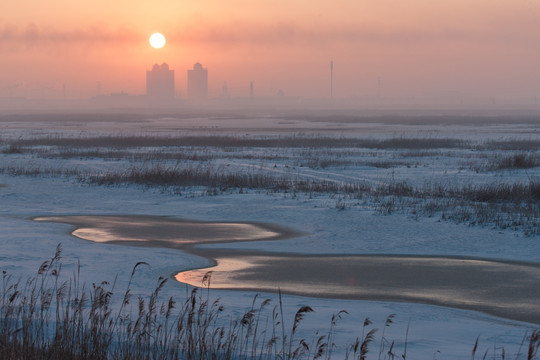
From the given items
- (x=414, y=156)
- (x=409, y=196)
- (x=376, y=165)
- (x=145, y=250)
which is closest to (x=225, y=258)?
(x=145, y=250)

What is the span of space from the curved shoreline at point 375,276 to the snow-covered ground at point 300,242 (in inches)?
19.3

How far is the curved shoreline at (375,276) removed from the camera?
1031 centimetres

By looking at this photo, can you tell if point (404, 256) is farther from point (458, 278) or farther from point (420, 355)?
point (420, 355)

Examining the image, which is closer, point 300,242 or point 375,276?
point 375,276

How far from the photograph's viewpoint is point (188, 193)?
76.3 feet

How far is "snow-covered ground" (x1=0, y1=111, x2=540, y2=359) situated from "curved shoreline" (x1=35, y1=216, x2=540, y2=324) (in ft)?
1.61

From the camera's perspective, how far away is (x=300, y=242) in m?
15.2

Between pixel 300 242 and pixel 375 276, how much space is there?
3545 mm

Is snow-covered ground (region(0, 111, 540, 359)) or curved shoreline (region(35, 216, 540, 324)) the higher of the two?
snow-covered ground (region(0, 111, 540, 359))

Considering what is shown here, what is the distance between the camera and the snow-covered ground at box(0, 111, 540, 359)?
8.56 meters

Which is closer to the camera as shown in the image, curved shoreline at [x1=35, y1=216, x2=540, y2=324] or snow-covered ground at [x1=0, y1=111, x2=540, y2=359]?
snow-covered ground at [x1=0, y1=111, x2=540, y2=359]

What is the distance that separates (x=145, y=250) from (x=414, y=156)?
2791 cm

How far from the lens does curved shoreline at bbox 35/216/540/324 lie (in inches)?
406

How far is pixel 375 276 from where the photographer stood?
39.0 ft
